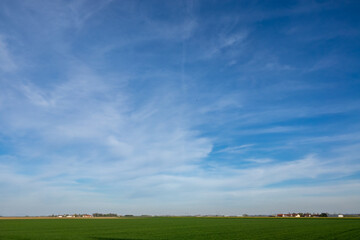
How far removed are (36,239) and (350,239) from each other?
40.1 meters

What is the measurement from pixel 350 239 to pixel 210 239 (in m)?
17.7

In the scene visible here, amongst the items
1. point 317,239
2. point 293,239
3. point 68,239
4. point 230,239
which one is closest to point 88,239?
point 68,239

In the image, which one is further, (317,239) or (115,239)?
(115,239)

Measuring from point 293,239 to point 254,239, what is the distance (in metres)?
4.96

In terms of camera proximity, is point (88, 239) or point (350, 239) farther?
point (88, 239)

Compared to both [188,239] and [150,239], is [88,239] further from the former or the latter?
[188,239]

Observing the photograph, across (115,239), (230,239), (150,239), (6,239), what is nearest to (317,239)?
(230,239)

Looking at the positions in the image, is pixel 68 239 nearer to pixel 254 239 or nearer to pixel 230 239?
pixel 230 239

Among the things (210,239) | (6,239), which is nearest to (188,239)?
(210,239)

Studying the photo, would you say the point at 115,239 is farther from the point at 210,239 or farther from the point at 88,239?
the point at 210,239

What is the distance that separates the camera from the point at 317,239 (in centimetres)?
3650

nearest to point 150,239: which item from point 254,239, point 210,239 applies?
point 210,239

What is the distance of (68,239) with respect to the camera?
3831 cm

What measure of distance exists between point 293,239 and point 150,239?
61.1ft
